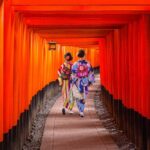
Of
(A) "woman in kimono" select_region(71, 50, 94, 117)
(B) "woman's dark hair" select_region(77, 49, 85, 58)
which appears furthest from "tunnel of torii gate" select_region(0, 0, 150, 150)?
(A) "woman in kimono" select_region(71, 50, 94, 117)

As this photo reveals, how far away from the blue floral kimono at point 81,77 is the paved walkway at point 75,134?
799 mm

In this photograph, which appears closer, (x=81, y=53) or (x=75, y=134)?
(x=75, y=134)

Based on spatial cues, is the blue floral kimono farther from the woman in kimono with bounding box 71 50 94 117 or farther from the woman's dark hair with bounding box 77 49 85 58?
the woman's dark hair with bounding box 77 49 85 58

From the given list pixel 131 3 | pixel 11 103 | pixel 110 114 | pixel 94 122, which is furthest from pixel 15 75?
pixel 110 114

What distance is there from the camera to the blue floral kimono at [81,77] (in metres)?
15.4

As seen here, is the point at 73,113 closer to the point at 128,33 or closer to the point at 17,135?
the point at 128,33

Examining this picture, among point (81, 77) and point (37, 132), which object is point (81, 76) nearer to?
point (81, 77)

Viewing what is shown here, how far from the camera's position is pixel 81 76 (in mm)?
15438

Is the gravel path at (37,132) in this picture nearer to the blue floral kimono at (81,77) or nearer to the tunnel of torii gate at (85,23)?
the tunnel of torii gate at (85,23)

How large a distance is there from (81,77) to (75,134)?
3553 mm

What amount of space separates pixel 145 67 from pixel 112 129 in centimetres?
420

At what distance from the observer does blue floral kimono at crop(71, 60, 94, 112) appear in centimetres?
1541

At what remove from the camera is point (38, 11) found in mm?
8492

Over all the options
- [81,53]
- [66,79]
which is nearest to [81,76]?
[81,53]
